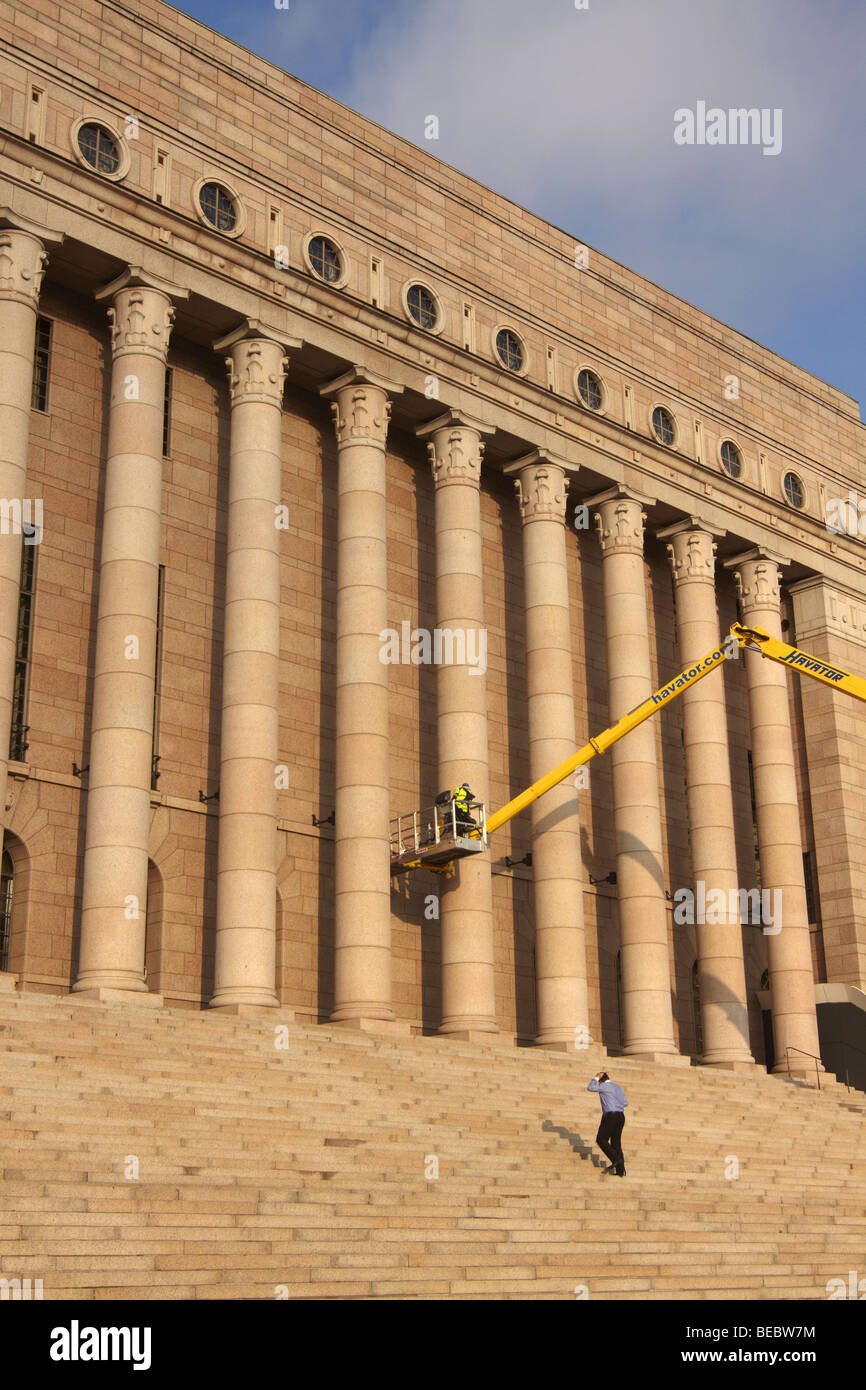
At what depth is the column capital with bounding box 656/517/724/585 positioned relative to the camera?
48250mm

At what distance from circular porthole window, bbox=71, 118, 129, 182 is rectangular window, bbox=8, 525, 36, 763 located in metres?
8.47

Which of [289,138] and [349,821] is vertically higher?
[289,138]

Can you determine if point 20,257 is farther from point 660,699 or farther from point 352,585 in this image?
point 660,699

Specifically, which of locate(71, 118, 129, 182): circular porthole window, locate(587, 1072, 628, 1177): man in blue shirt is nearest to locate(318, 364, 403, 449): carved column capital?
locate(71, 118, 129, 182): circular porthole window

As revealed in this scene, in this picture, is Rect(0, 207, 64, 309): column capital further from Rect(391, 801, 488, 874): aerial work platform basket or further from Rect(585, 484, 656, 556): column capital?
Rect(585, 484, 656, 556): column capital

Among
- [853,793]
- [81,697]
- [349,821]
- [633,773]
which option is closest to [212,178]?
[81,697]

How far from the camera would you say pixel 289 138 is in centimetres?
4009

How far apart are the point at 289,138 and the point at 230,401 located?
745 centimetres

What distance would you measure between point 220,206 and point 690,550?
1870 centimetres

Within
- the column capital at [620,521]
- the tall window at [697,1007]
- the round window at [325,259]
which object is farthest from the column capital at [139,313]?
the tall window at [697,1007]

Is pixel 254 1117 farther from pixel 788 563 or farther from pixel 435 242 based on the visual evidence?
pixel 788 563

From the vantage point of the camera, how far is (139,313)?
35469mm
